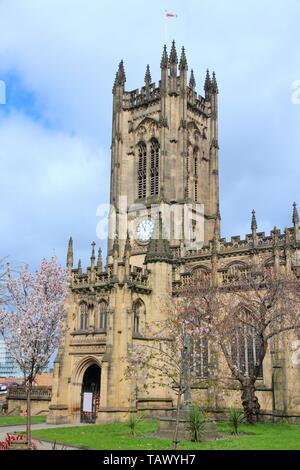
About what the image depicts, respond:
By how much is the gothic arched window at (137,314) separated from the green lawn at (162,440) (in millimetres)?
9927

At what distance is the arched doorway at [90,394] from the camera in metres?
42.3

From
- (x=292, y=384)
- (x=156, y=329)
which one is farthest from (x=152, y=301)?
(x=292, y=384)

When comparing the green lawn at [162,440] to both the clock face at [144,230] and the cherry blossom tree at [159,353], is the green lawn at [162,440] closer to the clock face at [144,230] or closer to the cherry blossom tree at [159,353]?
the cherry blossom tree at [159,353]

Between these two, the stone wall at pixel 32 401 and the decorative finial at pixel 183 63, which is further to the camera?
the decorative finial at pixel 183 63

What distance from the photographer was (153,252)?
45.3 meters

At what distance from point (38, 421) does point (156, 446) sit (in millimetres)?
22252

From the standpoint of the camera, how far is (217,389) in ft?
124

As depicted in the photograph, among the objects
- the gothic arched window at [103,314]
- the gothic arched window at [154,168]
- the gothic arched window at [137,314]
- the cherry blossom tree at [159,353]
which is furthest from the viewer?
the gothic arched window at [154,168]

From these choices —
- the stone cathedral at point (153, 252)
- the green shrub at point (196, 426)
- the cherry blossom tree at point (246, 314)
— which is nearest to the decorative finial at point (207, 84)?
the stone cathedral at point (153, 252)

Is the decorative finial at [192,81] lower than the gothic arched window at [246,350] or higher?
higher

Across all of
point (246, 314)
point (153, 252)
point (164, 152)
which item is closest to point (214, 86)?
point (164, 152)

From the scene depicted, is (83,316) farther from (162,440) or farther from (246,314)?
(162,440)

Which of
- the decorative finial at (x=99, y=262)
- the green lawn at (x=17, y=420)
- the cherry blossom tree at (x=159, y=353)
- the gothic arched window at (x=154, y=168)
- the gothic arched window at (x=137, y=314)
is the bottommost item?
the green lawn at (x=17, y=420)
